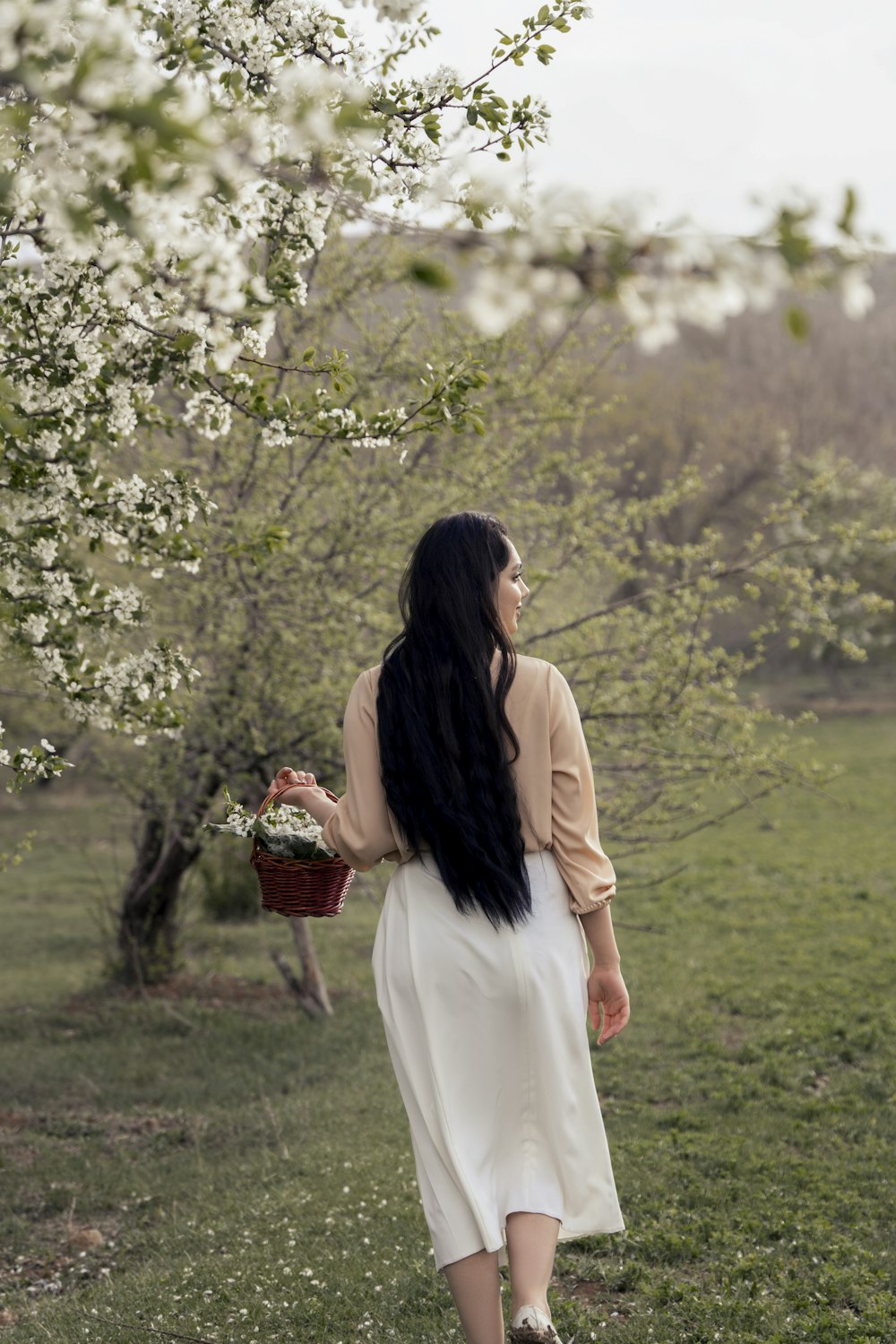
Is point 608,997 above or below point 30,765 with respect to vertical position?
below

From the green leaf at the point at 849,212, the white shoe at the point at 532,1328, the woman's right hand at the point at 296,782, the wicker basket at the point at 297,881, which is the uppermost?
the green leaf at the point at 849,212

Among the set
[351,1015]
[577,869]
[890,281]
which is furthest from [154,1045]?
[890,281]

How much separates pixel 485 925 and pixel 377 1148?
12.0 feet

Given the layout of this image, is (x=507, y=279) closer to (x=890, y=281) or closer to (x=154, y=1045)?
(x=154, y=1045)

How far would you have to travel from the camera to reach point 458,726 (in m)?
3.23

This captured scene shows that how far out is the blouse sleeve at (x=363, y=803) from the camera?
3289 mm

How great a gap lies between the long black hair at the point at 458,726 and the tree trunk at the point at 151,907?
23.3 feet

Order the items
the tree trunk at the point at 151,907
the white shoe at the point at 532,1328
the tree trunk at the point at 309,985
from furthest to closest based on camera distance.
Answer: the tree trunk at the point at 151,907, the tree trunk at the point at 309,985, the white shoe at the point at 532,1328

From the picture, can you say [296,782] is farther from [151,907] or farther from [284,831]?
[151,907]

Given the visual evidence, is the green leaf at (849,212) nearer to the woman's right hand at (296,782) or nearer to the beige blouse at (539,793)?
the beige blouse at (539,793)

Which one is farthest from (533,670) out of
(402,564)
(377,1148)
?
(402,564)

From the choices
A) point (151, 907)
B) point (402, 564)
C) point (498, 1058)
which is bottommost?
point (151, 907)

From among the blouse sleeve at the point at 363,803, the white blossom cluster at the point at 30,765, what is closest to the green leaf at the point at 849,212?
the blouse sleeve at the point at 363,803

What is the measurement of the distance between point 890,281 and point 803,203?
80.1m
